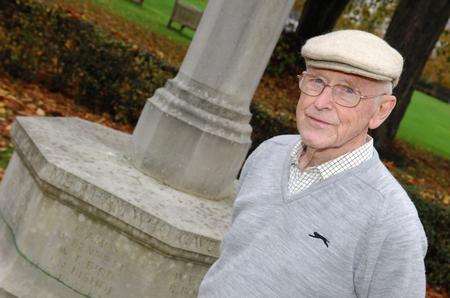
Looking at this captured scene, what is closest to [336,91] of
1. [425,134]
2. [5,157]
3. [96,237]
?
[96,237]

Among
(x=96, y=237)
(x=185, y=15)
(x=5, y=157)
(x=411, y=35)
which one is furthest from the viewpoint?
(x=185, y=15)

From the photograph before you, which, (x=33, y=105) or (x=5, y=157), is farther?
(x=33, y=105)

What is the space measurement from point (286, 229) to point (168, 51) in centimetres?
1431

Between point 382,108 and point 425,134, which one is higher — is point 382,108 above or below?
above

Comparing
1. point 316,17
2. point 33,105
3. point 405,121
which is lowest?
point 33,105

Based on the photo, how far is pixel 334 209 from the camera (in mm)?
2070

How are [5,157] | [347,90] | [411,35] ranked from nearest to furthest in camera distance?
1. [347,90]
2. [5,157]
3. [411,35]

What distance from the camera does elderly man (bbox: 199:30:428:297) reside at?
76.5 inches

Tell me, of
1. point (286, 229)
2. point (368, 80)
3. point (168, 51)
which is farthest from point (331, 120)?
point (168, 51)

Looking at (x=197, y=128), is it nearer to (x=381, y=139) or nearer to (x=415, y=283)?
(x=415, y=283)

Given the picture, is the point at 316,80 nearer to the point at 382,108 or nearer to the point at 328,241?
the point at 382,108

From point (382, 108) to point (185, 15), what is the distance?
69.7 feet

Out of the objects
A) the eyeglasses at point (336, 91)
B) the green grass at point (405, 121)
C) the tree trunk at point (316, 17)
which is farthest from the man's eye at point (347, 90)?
the green grass at point (405, 121)

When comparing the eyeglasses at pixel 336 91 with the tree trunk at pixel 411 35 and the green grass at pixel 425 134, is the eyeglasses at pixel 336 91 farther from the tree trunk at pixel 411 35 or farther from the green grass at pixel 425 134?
the green grass at pixel 425 134
